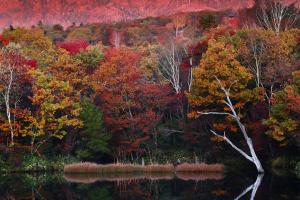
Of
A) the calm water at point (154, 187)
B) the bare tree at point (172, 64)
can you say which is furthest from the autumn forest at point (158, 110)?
the calm water at point (154, 187)

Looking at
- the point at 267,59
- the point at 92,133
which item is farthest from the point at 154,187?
the point at 267,59

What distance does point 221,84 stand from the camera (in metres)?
35.4

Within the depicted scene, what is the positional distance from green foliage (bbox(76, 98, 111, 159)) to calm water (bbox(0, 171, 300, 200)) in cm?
518

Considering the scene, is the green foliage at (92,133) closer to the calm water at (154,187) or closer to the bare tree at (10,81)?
the calm water at (154,187)

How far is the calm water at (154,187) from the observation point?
23.9 meters

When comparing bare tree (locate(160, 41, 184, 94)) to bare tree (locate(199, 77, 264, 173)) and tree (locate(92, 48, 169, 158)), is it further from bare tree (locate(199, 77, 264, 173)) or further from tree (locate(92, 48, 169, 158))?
bare tree (locate(199, 77, 264, 173))

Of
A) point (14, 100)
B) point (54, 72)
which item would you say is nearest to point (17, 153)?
point (14, 100)

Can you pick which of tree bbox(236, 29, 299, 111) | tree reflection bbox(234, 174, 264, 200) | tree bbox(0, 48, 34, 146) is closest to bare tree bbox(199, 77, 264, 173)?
tree bbox(236, 29, 299, 111)

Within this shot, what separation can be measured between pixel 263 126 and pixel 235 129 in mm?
1923

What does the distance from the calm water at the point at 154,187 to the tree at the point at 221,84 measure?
547 centimetres

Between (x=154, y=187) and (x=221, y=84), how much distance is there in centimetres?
1042

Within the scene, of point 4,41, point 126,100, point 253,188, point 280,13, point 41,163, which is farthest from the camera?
point 4,41

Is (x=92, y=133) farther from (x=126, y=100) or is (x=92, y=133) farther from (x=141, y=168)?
(x=141, y=168)

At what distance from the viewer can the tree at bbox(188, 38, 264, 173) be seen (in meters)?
35.8
